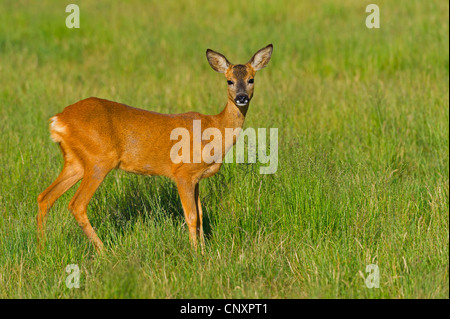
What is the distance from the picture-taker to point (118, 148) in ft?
16.7

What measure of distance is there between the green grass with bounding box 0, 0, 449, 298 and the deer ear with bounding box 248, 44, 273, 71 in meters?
0.81

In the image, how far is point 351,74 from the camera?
981 centimetres

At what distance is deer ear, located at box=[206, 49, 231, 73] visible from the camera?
5495 mm

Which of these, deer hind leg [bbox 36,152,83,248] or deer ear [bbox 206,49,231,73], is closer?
deer hind leg [bbox 36,152,83,248]
